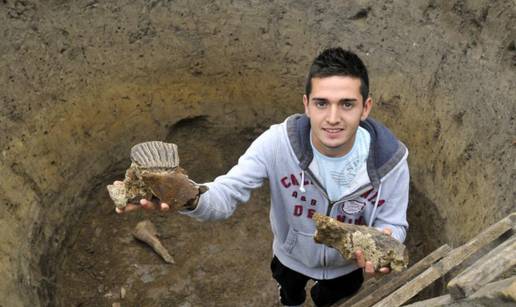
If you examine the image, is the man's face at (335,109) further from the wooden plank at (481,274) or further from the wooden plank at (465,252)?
the wooden plank at (465,252)

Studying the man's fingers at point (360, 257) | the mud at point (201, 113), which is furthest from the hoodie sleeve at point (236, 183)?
the mud at point (201, 113)

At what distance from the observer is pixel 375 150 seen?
2.48 metres

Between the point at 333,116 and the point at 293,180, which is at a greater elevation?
the point at 333,116

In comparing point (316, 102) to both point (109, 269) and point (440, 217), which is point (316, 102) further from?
point (109, 269)

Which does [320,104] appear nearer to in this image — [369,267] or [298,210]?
[298,210]

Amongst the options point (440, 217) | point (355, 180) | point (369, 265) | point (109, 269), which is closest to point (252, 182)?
point (355, 180)

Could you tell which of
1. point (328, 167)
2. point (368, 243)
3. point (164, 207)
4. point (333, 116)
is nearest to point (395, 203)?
point (368, 243)

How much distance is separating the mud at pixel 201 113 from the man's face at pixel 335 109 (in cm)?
168

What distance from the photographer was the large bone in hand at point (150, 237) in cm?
447

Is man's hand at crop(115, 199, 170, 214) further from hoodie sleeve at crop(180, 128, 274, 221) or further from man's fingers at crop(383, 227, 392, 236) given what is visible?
man's fingers at crop(383, 227, 392, 236)

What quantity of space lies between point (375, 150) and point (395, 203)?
30cm

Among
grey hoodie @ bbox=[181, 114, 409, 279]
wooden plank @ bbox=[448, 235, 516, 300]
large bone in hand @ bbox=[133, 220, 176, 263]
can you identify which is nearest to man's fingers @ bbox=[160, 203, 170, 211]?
grey hoodie @ bbox=[181, 114, 409, 279]

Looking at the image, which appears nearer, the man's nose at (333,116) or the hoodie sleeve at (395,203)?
the man's nose at (333,116)

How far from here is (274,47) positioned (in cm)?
486
